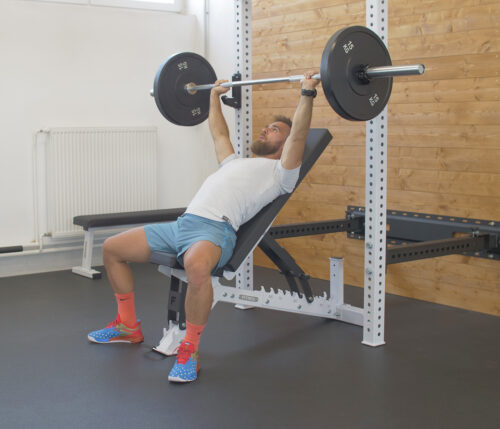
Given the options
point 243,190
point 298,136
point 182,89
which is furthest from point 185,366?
point 182,89

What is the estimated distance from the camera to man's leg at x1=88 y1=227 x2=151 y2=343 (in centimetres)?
290

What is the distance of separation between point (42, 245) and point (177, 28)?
1824 mm

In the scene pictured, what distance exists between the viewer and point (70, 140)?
14.5 feet

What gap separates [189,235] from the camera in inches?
109

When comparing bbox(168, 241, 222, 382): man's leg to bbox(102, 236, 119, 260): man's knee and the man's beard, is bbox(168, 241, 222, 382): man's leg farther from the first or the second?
the man's beard

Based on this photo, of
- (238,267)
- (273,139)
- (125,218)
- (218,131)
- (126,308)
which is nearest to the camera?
(238,267)

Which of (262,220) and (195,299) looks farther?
(262,220)

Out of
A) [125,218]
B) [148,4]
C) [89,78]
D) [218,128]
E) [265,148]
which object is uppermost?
[148,4]

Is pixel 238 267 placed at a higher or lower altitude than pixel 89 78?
lower

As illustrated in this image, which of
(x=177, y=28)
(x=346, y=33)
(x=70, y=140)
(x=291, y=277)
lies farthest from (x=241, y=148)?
(x=177, y=28)

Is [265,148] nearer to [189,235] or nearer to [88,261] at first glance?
[189,235]

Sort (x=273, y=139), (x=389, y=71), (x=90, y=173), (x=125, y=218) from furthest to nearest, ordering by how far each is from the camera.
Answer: (x=90, y=173) → (x=125, y=218) → (x=273, y=139) → (x=389, y=71)

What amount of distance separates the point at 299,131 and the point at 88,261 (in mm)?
2098

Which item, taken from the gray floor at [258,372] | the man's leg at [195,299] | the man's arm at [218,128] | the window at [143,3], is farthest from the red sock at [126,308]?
the window at [143,3]
